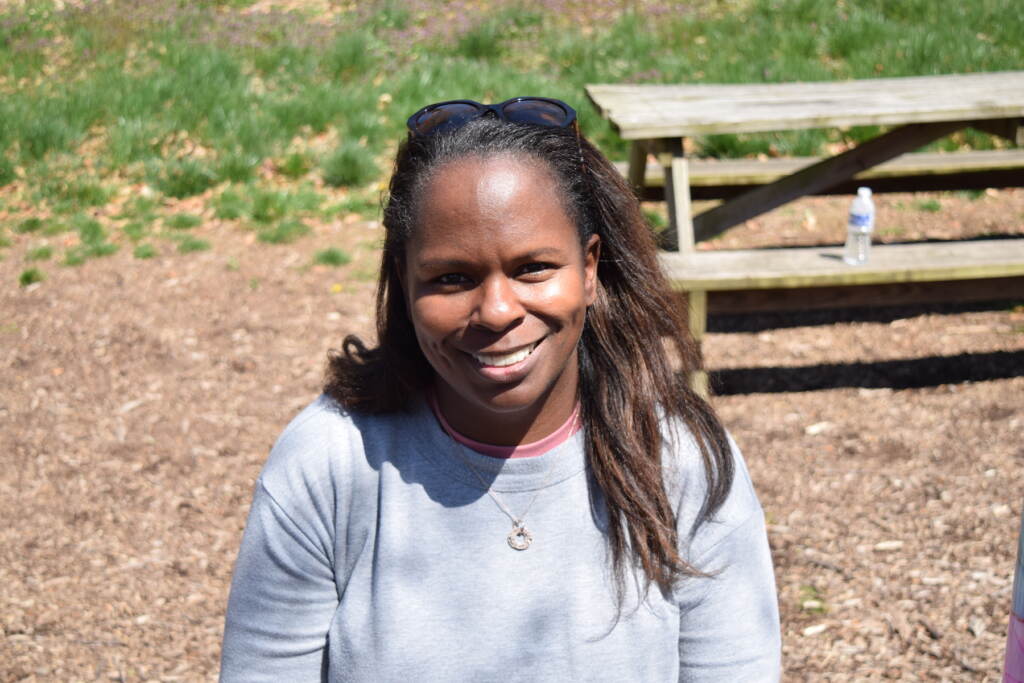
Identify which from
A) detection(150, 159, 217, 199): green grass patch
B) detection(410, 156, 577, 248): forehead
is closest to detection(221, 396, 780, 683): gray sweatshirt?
detection(410, 156, 577, 248): forehead

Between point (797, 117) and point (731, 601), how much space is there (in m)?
3.03

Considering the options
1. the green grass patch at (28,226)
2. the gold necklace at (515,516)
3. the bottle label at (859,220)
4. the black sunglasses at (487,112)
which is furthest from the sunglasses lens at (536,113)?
the green grass patch at (28,226)

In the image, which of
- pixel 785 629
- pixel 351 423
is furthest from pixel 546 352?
pixel 785 629

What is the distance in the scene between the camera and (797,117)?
4.47 meters

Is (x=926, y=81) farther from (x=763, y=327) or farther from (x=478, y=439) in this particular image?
(x=478, y=439)

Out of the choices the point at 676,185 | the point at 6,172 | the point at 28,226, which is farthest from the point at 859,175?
the point at 6,172

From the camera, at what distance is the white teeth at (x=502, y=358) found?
176cm

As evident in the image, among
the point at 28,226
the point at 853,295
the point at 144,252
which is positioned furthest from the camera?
the point at 28,226

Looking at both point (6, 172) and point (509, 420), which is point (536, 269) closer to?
point (509, 420)

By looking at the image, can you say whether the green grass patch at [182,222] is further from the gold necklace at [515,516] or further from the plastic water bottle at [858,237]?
the gold necklace at [515,516]

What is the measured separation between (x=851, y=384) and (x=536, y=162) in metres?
3.40

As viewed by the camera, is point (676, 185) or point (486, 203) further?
point (676, 185)

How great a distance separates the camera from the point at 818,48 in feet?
27.5

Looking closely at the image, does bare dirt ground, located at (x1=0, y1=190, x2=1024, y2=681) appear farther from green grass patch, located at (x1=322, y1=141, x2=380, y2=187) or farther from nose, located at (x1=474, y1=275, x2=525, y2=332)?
nose, located at (x1=474, y1=275, x2=525, y2=332)
